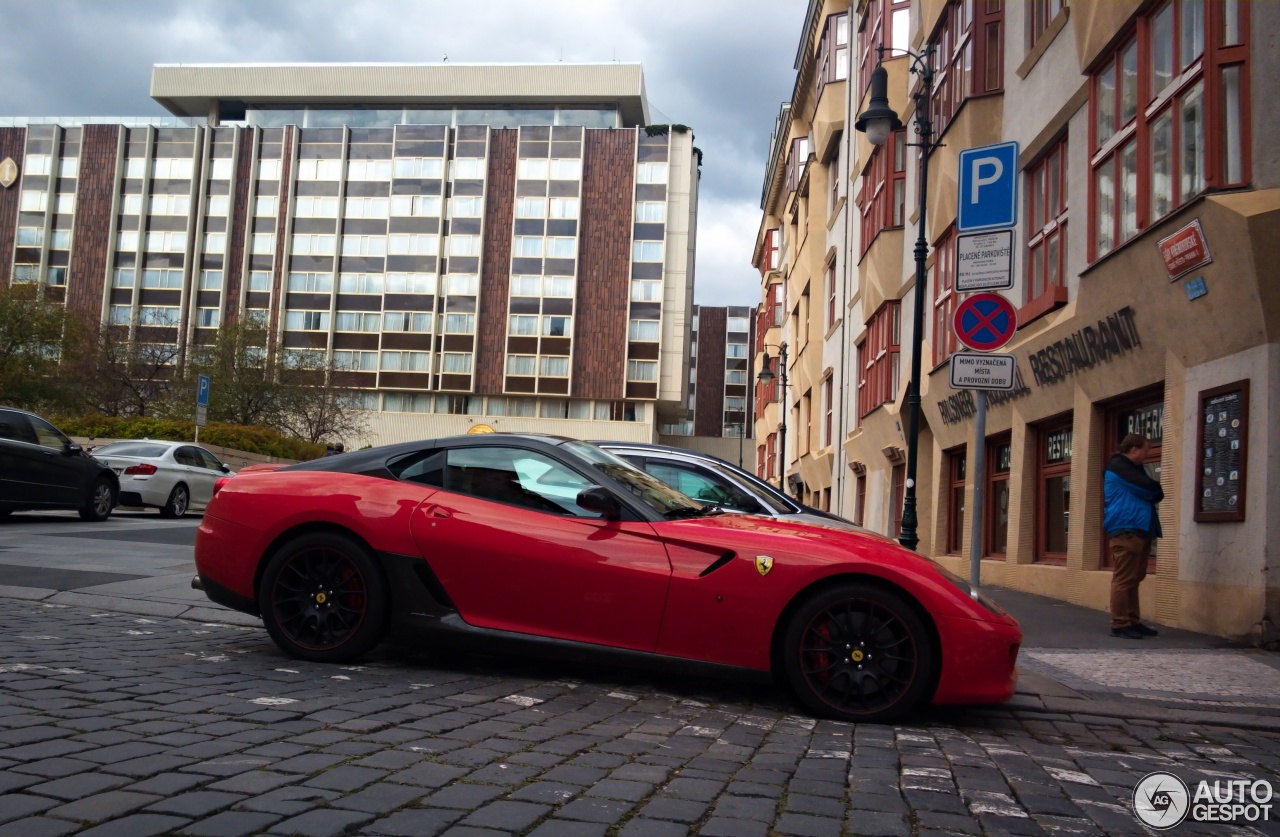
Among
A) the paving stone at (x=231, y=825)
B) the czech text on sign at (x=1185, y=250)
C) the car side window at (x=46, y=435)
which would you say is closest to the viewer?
the paving stone at (x=231, y=825)

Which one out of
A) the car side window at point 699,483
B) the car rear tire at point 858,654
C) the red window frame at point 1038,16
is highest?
the red window frame at point 1038,16

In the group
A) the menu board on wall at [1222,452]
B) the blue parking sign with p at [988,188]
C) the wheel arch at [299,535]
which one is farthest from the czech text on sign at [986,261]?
the wheel arch at [299,535]

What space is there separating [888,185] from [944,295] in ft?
17.9

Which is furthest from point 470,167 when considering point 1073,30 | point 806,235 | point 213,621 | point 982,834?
point 982,834

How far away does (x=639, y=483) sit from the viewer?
6414 millimetres

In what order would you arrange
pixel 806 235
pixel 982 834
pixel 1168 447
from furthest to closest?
1. pixel 806 235
2. pixel 1168 447
3. pixel 982 834

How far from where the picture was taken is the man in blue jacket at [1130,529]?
9.27 m

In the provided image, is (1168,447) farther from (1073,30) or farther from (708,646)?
(708,646)

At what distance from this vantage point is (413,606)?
20.1 ft

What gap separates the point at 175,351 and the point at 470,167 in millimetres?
29589

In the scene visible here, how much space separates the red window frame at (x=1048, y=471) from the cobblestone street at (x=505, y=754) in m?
8.37

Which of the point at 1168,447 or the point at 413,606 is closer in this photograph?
the point at 413,606

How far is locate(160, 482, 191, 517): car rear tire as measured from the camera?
21359 millimetres

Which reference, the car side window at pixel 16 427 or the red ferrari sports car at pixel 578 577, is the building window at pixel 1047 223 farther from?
the car side window at pixel 16 427
